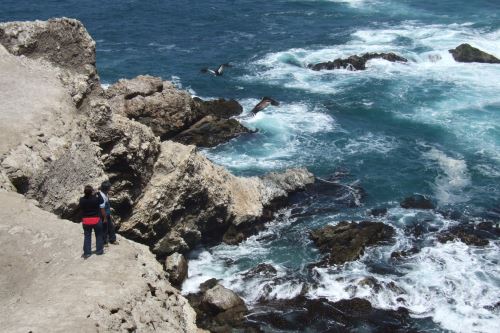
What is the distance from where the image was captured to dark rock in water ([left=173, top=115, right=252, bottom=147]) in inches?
1653

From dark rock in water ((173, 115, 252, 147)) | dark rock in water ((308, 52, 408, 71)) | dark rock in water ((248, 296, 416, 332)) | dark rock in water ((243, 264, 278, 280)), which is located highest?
dark rock in water ((308, 52, 408, 71))

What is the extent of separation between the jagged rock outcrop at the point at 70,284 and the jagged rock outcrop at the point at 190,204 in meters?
8.88

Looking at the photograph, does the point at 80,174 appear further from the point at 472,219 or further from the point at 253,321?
the point at 472,219

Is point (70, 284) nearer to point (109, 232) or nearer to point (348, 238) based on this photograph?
point (109, 232)

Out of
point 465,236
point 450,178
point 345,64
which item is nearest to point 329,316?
point 465,236

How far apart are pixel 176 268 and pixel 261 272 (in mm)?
4304

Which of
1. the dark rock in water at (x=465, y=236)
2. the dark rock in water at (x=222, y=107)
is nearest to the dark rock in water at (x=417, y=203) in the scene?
the dark rock in water at (x=465, y=236)

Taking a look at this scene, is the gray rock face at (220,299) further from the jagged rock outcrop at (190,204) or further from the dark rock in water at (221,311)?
the jagged rock outcrop at (190,204)

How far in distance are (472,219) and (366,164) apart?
906 cm

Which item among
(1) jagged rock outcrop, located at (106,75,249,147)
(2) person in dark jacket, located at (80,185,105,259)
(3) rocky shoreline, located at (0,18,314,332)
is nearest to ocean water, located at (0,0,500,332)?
(1) jagged rock outcrop, located at (106,75,249,147)

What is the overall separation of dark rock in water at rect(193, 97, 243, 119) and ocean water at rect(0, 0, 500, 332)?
1.25 m

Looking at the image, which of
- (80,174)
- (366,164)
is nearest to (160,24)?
(366,164)

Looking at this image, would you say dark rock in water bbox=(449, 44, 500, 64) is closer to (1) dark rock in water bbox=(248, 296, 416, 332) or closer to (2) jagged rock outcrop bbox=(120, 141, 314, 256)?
(2) jagged rock outcrop bbox=(120, 141, 314, 256)

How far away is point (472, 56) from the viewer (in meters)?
59.4
